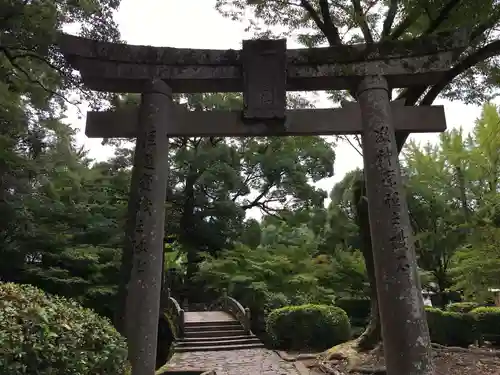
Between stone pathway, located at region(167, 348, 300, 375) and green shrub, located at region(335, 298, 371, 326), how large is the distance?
227 inches

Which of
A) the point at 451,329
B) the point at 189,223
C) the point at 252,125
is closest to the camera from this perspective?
the point at 252,125

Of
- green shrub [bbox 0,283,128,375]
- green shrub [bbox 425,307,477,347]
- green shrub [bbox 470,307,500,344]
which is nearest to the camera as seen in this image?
green shrub [bbox 0,283,128,375]

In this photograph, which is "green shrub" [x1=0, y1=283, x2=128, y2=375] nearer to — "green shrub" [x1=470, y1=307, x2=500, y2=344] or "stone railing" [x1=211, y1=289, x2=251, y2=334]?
"stone railing" [x1=211, y1=289, x2=251, y2=334]

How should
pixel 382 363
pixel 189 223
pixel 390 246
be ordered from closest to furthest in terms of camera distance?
pixel 390 246 → pixel 382 363 → pixel 189 223

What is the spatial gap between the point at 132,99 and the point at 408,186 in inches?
553

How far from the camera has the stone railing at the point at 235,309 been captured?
14584 mm

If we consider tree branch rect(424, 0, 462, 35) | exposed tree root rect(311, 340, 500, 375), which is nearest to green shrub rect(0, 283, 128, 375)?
exposed tree root rect(311, 340, 500, 375)

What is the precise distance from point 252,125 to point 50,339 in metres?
4.10

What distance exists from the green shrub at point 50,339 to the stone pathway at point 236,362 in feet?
19.8

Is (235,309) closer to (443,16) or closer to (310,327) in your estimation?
(310,327)

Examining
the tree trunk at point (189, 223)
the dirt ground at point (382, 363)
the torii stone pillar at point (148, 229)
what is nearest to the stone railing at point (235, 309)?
the tree trunk at point (189, 223)

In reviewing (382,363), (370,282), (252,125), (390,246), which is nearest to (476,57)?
(390,246)

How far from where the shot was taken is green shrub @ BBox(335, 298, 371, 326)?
16875 mm

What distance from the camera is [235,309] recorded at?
53.6 feet
